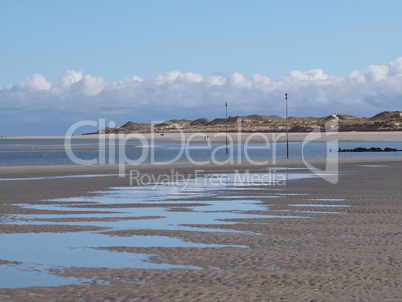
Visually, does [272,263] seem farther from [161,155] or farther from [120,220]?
[161,155]

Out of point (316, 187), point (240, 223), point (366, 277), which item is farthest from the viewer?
point (316, 187)

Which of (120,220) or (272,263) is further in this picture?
(120,220)

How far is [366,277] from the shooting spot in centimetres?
1034

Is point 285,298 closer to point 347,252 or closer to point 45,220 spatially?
point 347,252

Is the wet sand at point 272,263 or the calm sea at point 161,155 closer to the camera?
the wet sand at point 272,263

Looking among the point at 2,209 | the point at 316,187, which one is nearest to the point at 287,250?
the point at 2,209

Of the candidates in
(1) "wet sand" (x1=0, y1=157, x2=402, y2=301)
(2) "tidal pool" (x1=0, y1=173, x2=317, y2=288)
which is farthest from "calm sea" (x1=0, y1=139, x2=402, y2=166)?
(1) "wet sand" (x1=0, y1=157, x2=402, y2=301)

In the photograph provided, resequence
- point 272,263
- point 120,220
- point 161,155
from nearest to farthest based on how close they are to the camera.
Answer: point 272,263 < point 120,220 < point 161,155

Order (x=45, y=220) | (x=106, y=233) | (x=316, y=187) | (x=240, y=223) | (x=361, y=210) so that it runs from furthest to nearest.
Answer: (x=316, y=187)
(x=361, y=210)
(x=45, y=220)
(x=240, y=223)
(x=106, y=233)

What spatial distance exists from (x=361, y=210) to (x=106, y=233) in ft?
28.5

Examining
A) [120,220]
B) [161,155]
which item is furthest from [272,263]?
[161,155]

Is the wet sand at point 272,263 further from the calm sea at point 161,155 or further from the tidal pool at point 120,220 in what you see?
the calm sea at point 161,155

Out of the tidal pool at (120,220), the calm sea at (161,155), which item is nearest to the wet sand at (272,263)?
the tidal pool at (120,220)

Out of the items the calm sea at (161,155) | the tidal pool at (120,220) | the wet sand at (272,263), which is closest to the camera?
the wet sand at (272,263)
